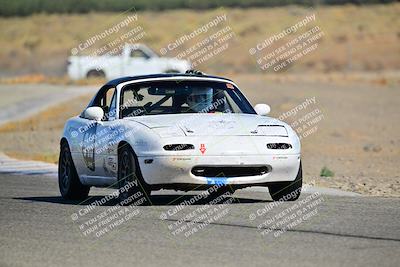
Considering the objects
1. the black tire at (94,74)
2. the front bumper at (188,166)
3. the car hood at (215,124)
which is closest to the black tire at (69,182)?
the car hood at (215,124)

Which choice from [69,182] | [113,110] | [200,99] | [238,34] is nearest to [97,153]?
[113,110]

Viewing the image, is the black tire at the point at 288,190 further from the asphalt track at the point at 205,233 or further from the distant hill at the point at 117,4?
the distant hill at the point at 117,4

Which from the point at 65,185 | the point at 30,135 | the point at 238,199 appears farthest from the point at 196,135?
the point at 30,135

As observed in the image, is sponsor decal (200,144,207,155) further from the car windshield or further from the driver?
the driver

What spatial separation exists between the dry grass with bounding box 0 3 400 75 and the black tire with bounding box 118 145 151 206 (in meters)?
46.7

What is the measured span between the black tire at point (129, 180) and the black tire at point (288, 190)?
1.35m

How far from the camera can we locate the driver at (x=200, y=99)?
42.5 feet

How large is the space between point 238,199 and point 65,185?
6.94ft

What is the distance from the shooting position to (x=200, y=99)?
1308 cm

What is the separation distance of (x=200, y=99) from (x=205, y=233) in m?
3.61

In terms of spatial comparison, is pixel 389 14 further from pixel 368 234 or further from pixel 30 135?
pixel 368 234

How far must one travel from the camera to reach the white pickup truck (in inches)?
1796

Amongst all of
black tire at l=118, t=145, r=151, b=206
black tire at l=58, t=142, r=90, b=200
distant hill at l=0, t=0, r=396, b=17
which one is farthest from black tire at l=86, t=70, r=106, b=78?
black tire at l=118, t=145, r=151, b=206

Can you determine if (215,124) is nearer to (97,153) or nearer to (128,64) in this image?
(97,153)
